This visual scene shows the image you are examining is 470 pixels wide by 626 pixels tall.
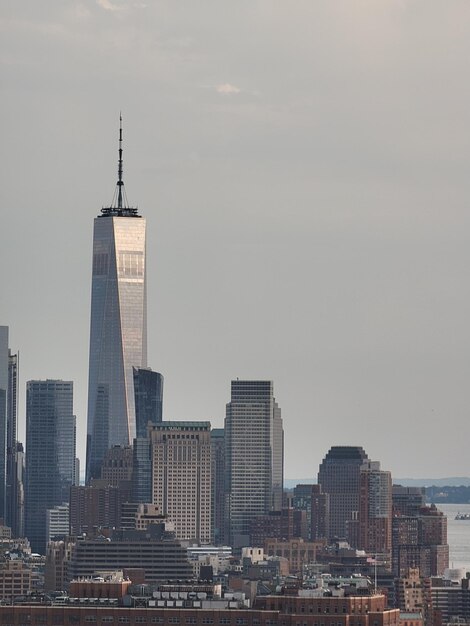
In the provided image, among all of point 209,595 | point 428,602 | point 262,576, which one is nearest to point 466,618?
point 428,602

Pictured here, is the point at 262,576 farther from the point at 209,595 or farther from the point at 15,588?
the point at 209,595

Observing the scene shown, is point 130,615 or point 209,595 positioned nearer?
point 130,615

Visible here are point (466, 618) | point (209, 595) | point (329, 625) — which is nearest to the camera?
point (329, 625)

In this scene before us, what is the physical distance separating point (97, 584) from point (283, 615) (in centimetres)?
1284

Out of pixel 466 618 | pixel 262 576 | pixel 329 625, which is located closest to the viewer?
pixel 329 625

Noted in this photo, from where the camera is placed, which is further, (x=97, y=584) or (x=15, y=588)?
(x=15, y=588)

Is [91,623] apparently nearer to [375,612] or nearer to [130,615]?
[130,615]

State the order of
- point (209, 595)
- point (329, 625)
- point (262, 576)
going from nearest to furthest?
1. point (329, 625)
2. point (209, 595)
3. point (262, 576)

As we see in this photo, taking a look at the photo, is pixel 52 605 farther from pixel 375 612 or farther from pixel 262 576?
pixel 262 576

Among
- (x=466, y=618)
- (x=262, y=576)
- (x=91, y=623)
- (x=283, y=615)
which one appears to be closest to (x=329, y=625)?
(x=283, y=615)

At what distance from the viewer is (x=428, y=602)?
190250 mm

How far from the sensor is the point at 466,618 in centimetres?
18462

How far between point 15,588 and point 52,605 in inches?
2298

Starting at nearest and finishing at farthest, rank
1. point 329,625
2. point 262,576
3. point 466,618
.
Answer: point 329,625 < point 466,618 < point 262,576
